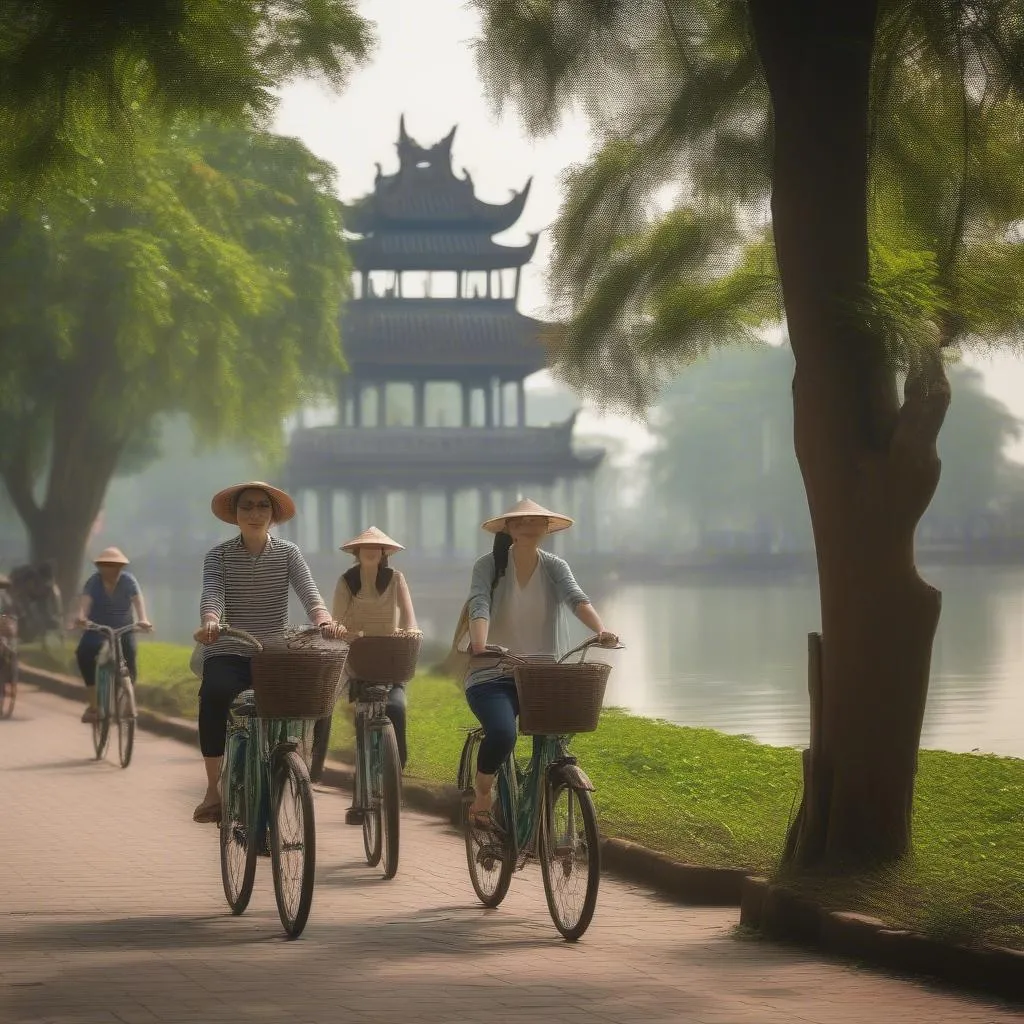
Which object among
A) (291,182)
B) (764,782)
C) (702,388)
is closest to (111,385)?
(291,182)

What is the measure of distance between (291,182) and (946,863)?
79.4 feet

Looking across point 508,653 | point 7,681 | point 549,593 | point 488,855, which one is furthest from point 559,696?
point 7,681

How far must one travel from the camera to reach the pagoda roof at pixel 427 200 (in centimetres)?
6253

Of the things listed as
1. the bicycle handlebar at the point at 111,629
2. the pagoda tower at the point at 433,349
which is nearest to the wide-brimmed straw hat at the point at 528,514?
the bicycle handlebar at the point at 111,629

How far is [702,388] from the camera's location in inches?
3644

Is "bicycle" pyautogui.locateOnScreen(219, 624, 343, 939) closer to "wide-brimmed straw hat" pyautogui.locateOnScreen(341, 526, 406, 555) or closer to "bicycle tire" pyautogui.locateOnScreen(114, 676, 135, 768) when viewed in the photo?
"wide-brimmed straw hat" pyautogui.locateOnScreen(341, 526, 406, 555)

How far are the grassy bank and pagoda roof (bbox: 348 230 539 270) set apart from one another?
156ft

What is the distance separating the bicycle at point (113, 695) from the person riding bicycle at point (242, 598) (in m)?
5.95

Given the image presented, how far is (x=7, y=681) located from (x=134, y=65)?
10.8 m

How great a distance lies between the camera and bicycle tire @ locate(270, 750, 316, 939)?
654cm

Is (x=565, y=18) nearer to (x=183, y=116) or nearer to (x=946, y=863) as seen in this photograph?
(x=183, y=116)

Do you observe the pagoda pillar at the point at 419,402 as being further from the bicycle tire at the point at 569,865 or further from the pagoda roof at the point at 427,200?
the bicycle tire at the point at 569,865

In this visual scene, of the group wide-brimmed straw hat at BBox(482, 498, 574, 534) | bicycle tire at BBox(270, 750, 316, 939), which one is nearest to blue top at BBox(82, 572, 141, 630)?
wide-brimmed straw hat at BBox(482, 498, 574, 534)

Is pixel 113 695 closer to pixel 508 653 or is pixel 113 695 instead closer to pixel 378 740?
pixel 378 740
